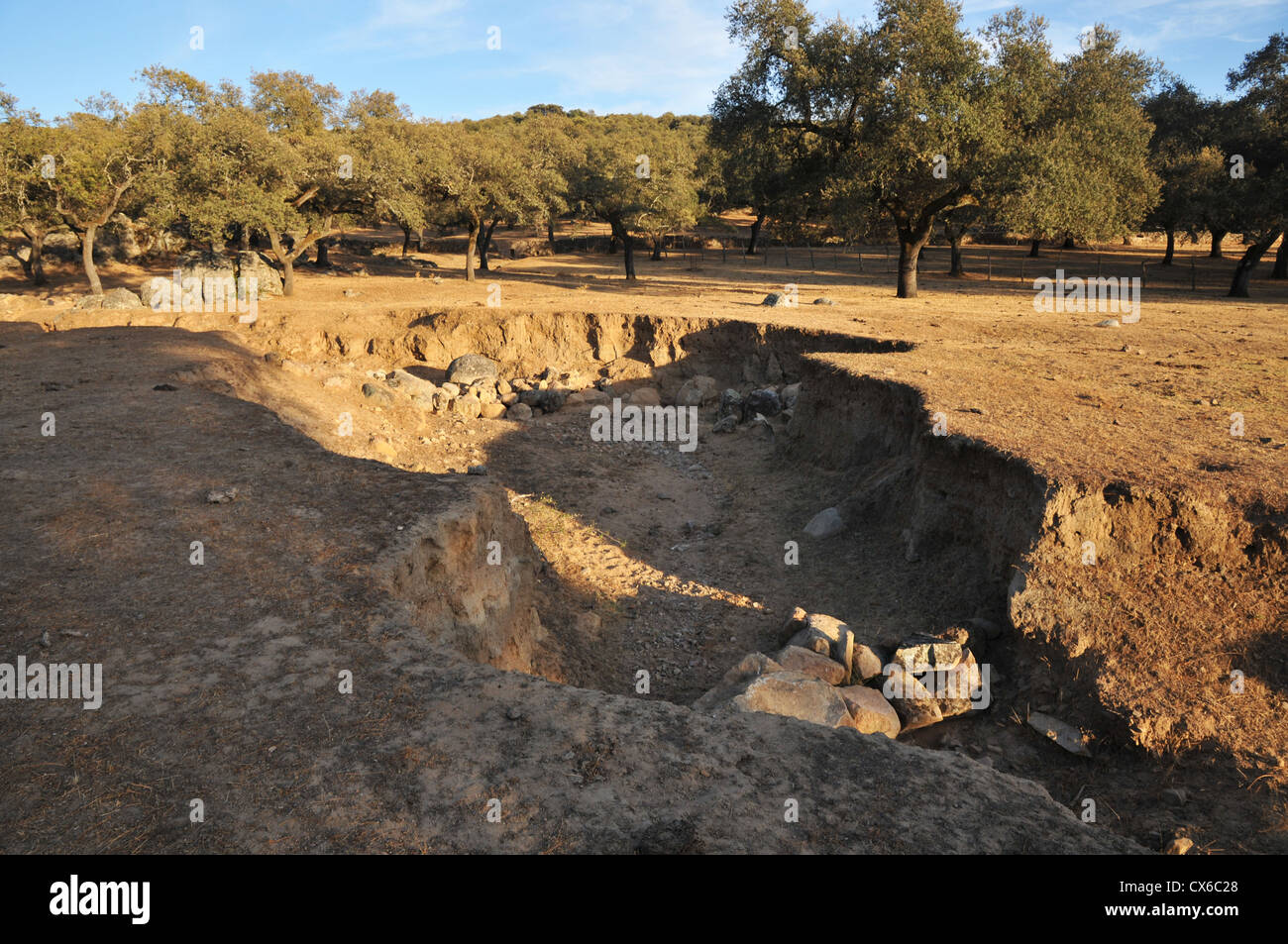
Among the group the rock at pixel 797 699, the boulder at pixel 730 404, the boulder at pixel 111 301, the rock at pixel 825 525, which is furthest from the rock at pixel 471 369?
the rock at pixel 797 699

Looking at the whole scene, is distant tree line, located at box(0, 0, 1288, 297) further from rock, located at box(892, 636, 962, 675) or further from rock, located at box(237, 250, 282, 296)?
rock, located at box(892, 636, 962, 675)

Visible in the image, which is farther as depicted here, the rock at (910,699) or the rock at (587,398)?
the rock at (587,398)

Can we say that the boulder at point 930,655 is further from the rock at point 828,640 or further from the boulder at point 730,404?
the boulder at point 730,404

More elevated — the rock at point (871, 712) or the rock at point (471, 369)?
the rock at point (471, 369)

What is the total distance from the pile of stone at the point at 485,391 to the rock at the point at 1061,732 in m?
13.6

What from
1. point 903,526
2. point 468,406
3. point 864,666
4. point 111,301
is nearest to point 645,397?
point 468,406

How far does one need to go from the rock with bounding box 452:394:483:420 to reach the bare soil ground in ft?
2.48

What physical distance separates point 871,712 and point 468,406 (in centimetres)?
1361

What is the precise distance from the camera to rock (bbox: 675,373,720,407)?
18.8 meters

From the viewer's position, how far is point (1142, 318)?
18.7m

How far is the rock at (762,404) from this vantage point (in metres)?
16.8

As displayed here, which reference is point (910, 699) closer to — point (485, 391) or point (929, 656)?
point (929, 656)

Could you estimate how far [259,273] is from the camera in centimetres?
2603
